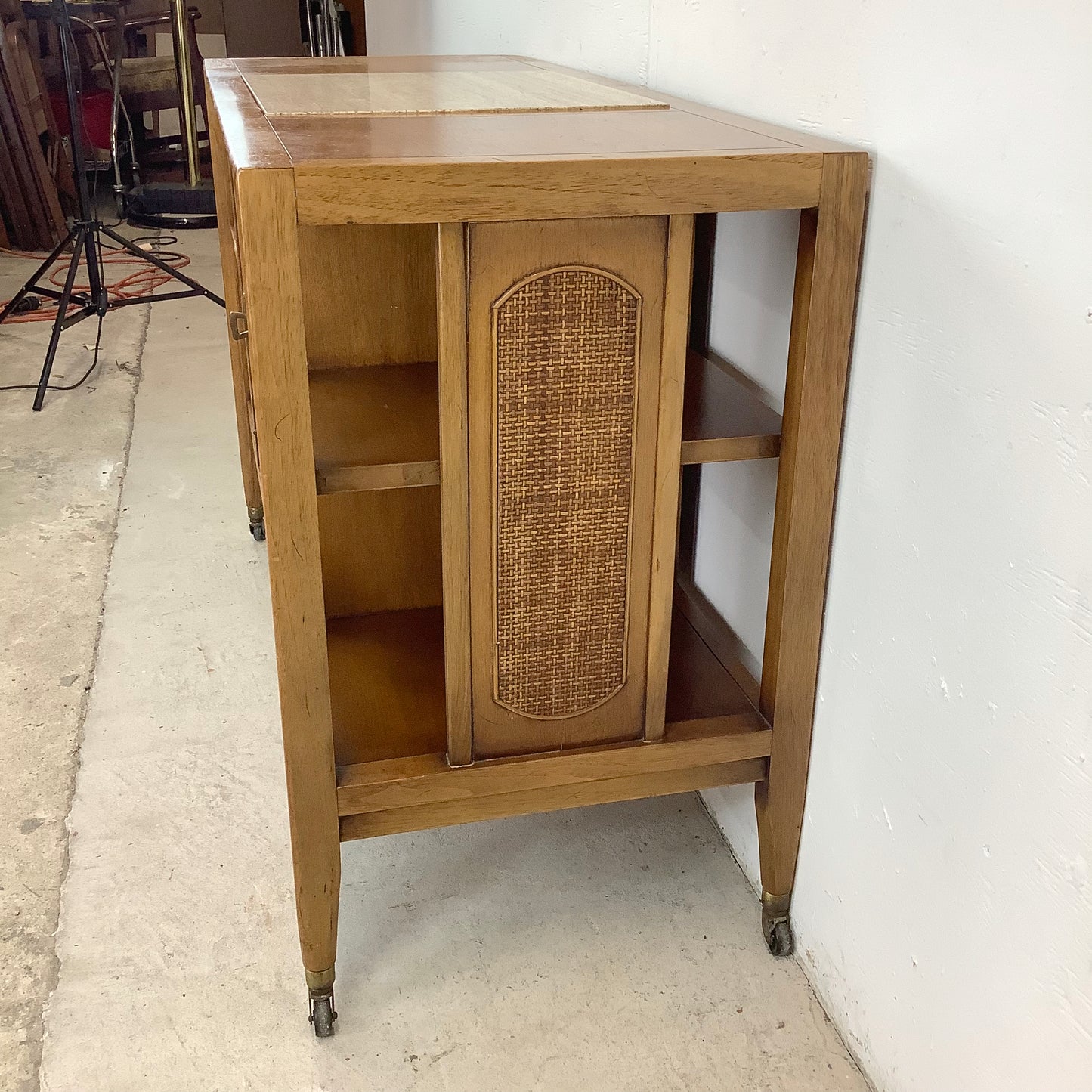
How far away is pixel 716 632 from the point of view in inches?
55.8

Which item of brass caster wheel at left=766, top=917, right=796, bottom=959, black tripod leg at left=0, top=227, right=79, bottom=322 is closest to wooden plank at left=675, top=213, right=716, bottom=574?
brass caster wheel at left=766, top=917, right=796, bottom=959

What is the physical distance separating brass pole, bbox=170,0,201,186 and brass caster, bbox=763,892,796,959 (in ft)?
16.2

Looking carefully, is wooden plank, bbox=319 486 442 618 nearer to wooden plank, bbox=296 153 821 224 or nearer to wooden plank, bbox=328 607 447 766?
wooden plank, bbox=328 607 447 766

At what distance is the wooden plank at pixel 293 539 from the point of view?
895 millimetres

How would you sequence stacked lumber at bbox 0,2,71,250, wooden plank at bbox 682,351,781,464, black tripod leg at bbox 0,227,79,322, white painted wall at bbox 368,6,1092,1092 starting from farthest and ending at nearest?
stacked lumber at bbox 0,2,71,250
black tripod leg at bbox 0,227,79,322
wooden plank at bbox 682,351,781,464
white painted wall at bbox 368,6,1092,1092

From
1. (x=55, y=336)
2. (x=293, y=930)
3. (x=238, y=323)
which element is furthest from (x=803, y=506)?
(x=55, y=336)

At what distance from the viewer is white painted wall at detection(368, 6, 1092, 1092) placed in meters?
0.79

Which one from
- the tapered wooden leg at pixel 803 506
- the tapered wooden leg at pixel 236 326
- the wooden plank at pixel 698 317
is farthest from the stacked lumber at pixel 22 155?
the tapered wooden leg at pixel 803 506

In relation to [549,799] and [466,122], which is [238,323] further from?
[549,799]

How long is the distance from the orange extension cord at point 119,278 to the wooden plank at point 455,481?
2951 mm

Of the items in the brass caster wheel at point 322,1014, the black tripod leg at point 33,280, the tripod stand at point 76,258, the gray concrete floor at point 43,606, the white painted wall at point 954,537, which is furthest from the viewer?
the black tripod leg at point 33,280

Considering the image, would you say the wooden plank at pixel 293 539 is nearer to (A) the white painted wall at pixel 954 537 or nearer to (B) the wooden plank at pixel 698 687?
(B) the wooden plank at pixel 698 687

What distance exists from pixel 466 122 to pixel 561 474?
39 centimetres

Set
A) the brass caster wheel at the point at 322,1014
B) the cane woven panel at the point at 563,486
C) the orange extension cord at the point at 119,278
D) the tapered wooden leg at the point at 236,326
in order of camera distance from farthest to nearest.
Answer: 1. the orange extension cord at the point at 119,278
2. the tapered wooden leg at the point at 236,326
3. the brass caster wheel at the point at 322,1014
4. the cane woven panel at the point at 563,486
